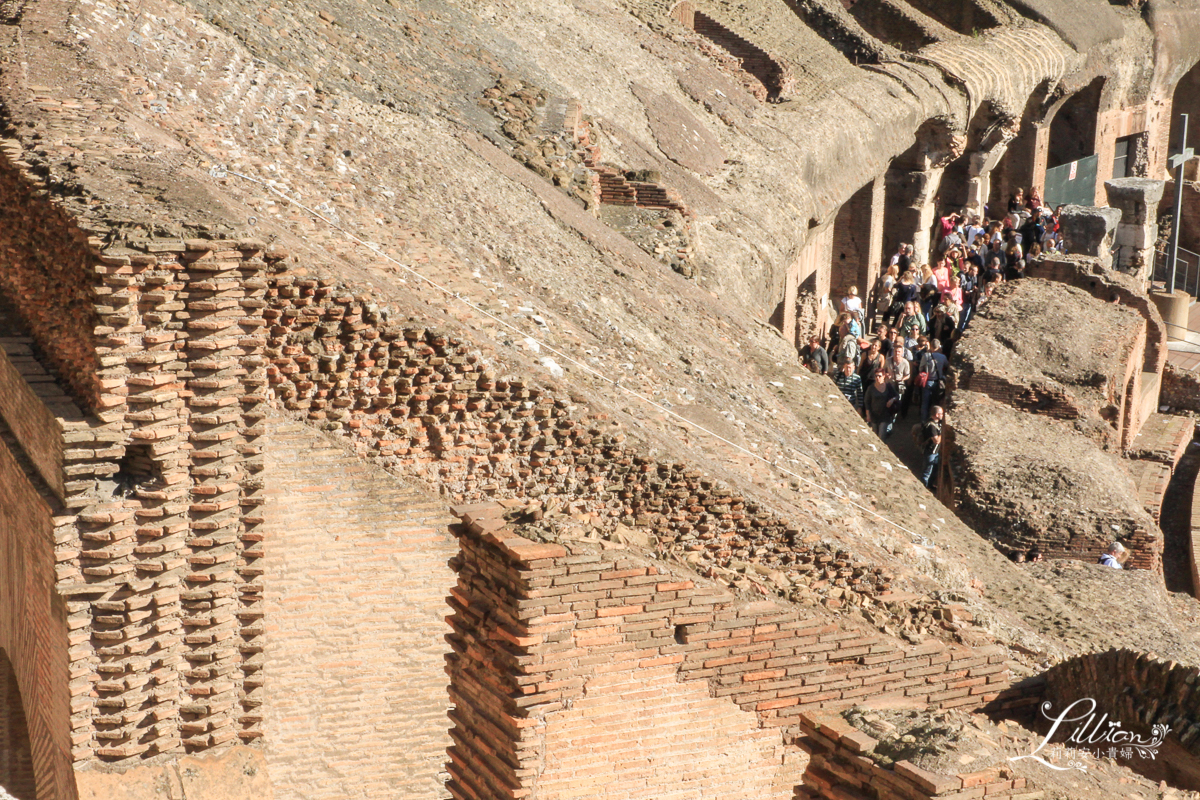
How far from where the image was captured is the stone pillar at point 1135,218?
2179 cm

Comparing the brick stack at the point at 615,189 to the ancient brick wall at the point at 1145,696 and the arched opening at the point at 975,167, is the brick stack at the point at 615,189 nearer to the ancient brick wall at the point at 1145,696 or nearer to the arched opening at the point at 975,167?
the ancient brick wall at the point at 1145,696

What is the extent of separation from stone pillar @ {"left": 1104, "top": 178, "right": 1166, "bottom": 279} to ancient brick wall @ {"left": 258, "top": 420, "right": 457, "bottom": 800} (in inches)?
698

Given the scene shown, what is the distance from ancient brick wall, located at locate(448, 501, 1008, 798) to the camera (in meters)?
5.54

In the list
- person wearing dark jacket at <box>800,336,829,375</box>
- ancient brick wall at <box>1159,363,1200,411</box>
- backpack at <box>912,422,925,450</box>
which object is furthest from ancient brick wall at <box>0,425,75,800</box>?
ancient brick wall at <box>1159,363,1200,411</box>

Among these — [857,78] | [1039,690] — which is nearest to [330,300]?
[1039,690]

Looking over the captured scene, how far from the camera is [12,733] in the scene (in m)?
8.95

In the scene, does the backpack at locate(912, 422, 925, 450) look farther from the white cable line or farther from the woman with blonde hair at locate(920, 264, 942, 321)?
the white cable line

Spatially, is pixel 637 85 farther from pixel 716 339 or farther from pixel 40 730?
pixel 40 730

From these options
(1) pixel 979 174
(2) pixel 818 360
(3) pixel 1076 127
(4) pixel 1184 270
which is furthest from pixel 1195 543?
(3) pixel 1076 127

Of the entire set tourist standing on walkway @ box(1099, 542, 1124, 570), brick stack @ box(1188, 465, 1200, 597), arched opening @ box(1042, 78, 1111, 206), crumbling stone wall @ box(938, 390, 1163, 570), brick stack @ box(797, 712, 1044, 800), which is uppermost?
arched opening @ box(1042, 78, 1111, 206)

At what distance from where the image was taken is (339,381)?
6.65 meters

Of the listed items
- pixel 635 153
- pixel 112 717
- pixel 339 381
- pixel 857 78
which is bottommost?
pixel 112 717

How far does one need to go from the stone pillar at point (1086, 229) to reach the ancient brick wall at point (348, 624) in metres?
15.9

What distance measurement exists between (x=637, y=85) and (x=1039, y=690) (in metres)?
9.92
